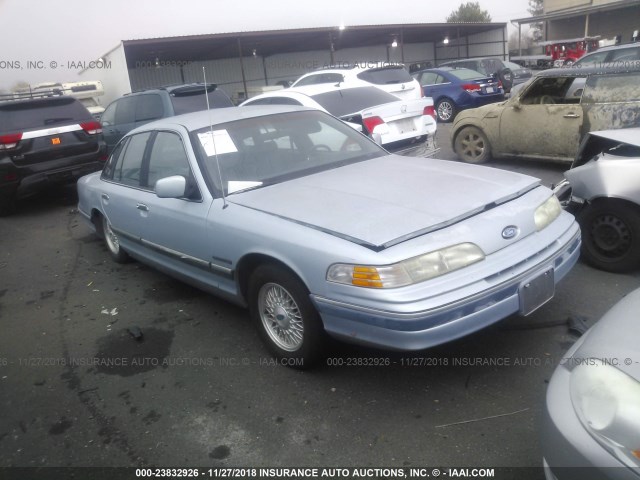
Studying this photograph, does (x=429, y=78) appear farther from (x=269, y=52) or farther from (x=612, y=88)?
(x=269, y=52)

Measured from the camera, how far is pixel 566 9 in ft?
117

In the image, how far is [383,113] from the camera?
6.57m

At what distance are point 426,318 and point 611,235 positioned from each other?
2.44 m

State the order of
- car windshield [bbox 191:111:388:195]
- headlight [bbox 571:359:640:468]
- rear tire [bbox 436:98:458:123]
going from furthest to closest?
rear tire [bbox 436:98:458:123], car windshield [bbox 191:111:388:195], headlight [bbox 571:359:640:468]

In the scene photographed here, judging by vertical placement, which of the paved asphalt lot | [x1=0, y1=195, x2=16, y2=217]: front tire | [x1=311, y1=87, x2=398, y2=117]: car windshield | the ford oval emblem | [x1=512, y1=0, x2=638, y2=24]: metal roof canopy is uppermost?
[x1=512, y1=0, x2=638, y2=24]: metal roof canopy

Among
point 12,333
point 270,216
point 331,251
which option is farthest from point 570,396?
point 12,333

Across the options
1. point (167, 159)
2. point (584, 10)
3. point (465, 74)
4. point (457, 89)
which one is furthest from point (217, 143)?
point (584, 10)

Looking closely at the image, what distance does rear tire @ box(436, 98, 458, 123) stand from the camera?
14.3 m

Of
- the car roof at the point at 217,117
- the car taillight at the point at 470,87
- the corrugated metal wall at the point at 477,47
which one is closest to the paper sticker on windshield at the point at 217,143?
the car roof at the point at 217,117

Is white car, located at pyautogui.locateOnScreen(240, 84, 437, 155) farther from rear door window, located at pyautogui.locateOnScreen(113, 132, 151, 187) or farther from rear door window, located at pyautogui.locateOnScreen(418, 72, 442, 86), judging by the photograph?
rear door window, located at pyautogui.locateOnScreen(418, 72, 442, 86)

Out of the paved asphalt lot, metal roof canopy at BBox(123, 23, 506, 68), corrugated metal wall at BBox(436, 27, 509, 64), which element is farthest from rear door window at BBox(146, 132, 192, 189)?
corrugated metal wall at BBox(436, 27, 509, 64)

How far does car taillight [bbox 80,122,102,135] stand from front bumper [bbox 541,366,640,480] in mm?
8284

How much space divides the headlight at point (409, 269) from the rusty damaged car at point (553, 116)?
15.0 feet

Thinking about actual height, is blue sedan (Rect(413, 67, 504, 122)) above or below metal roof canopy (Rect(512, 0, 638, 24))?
below
